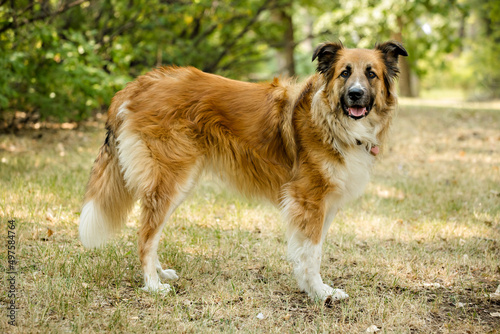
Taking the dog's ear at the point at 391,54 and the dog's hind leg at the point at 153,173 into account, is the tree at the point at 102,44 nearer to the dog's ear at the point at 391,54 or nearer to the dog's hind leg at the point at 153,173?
the dog's hind leg at the point at 153,173

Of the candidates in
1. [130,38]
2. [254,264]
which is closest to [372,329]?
[254,264]

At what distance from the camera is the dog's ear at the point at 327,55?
380 cm

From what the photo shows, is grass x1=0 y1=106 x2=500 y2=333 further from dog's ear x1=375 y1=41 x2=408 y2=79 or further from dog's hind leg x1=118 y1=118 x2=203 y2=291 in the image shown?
dog's ear x1=375 y1=41 x2=408 y2=79

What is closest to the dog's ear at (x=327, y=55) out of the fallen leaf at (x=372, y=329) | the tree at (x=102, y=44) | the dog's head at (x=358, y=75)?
the dog's head at (x=358, y=75)

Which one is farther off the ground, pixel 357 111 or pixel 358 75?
pixel 358 75

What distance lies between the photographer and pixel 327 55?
12.6 ft

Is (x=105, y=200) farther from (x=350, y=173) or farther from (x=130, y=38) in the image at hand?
(x=130, y=38)

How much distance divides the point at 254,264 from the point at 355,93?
6.10ft

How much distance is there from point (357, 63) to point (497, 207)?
3.42 metres

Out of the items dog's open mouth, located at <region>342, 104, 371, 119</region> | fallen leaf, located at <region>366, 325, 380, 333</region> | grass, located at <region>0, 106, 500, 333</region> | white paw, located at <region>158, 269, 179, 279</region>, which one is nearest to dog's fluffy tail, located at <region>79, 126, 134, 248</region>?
grass, located at <region>0, 106, 500, 333</region>

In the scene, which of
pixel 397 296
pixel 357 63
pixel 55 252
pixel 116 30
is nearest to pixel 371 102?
pixel 357 63

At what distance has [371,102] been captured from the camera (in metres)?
3.69

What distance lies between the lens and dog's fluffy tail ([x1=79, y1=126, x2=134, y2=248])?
382 cm

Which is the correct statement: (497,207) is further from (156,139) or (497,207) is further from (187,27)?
(187,27)
